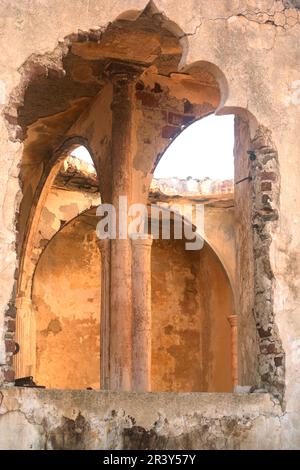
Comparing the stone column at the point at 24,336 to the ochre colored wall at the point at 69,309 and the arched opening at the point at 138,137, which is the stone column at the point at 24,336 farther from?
the ochre colored wall at the point at 69,309

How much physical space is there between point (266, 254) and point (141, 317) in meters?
3.02

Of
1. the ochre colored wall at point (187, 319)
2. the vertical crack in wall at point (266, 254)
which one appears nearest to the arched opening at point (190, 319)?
the ochre colored wall at point (187, 319)

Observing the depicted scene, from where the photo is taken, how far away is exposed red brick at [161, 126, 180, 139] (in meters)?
9.43

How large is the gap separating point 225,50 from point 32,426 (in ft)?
9.40

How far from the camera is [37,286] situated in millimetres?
14234

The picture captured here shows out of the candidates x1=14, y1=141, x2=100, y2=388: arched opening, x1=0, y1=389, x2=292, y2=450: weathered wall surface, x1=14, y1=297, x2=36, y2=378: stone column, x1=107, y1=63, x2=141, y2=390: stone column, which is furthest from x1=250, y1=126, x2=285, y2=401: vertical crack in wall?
x1=14, y1=297, x2=36, y2=378: stone column

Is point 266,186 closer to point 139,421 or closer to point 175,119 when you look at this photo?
point 139,421

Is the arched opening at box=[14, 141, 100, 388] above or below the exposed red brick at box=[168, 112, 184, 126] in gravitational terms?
below

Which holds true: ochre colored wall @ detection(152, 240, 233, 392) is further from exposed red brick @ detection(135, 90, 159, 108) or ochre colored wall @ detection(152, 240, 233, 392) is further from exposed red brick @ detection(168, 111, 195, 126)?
exposed red brick @ detection(135, 90, 159, 108)

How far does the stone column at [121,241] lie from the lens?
852 centimetres

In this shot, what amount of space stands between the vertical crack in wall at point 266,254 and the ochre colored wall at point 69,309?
8500 millimetres

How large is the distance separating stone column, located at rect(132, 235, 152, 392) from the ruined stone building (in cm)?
2

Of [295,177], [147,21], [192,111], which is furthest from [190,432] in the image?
[192,111]

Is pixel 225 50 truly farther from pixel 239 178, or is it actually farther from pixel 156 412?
pixel 156 412
